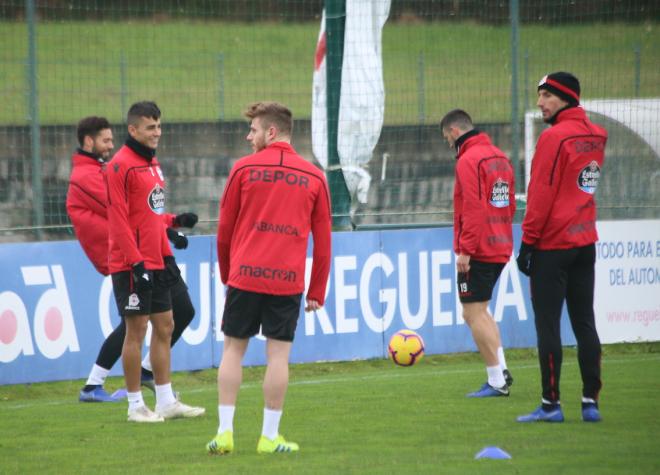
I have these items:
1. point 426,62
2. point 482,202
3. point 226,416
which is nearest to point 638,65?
point 426,62

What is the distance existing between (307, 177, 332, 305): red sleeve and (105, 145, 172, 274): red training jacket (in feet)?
5.21

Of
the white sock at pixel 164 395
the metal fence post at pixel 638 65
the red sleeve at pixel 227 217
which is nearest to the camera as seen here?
the red sleeve at pixel 227 217

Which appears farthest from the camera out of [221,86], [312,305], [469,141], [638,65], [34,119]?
[221,86]

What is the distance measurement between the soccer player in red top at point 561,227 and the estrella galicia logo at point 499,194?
149cm

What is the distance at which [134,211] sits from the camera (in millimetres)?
8367

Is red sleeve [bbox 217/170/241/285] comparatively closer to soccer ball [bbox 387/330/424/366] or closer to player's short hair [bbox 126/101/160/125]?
player's short hair [bbox 126/101/160/125]

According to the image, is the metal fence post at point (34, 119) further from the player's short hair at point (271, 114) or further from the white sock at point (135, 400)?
the player's short hair at point (271, 114)

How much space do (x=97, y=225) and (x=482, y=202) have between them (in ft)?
9.43

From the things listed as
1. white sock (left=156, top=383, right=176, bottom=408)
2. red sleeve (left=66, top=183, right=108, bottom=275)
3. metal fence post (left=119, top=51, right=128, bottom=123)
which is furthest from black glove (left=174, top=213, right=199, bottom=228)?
metal fence post (left=119, top=51, right=128, bottom=123)

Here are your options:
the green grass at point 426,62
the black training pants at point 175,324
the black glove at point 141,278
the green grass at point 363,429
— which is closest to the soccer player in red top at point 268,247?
the green grass at point 363,429

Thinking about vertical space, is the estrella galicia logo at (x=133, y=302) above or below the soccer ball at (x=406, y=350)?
above

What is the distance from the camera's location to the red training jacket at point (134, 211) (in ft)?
27.1

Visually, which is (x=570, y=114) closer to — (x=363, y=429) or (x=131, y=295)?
(x=363, y=429)

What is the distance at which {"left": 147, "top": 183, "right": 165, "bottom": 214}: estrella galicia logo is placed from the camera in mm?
8422
